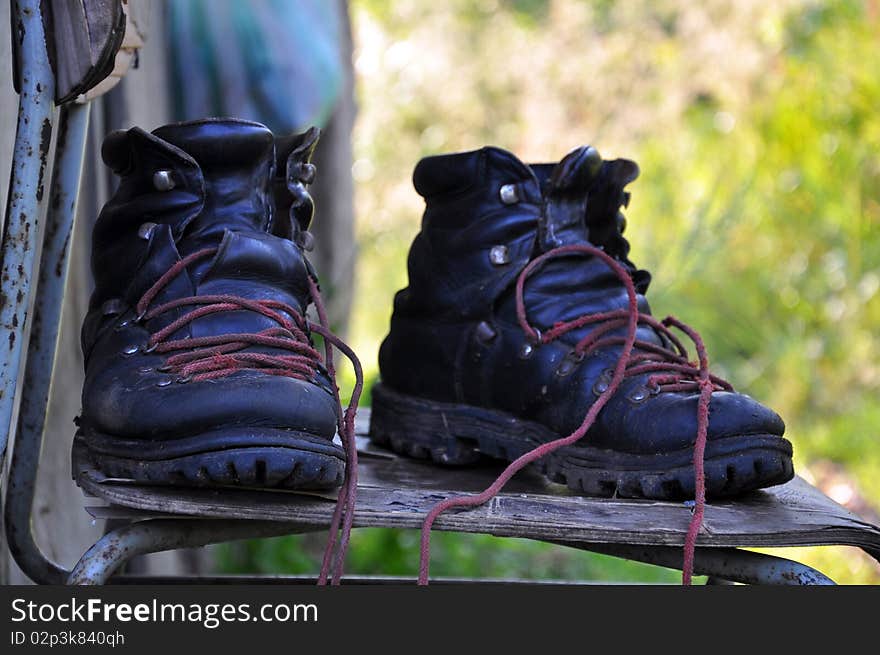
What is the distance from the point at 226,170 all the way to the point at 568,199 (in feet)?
1.28

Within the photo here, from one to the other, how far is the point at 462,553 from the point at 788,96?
2468mm

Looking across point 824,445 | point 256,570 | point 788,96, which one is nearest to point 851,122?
point 788,96

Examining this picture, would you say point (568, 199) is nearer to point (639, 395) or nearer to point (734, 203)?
point (639, 395)

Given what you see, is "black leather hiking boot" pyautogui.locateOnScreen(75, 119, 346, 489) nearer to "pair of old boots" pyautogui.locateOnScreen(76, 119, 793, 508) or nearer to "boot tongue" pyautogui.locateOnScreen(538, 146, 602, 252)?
"pair of old boots" pyautogui.locateOnScreen(76, 119, 793, 508)

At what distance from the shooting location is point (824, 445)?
12.9 feet

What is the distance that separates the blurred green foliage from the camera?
364cm

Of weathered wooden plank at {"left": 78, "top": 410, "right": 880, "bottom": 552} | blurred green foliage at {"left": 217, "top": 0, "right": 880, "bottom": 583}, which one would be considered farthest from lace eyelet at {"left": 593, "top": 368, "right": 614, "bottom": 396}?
blurred green foliage at {"left": 217, "top": 0, "right": 880, "bottom": 583}

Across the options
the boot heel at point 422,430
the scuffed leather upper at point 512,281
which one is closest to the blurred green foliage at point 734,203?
the boot heel at point 422,430

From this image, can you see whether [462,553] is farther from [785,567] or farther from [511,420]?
[785,567]

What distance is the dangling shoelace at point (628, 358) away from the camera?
1.06 m

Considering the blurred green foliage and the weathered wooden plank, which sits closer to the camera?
the weathered wooden plank

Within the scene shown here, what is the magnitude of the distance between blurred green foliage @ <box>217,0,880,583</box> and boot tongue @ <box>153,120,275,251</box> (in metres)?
1.62

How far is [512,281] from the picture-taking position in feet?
4.17

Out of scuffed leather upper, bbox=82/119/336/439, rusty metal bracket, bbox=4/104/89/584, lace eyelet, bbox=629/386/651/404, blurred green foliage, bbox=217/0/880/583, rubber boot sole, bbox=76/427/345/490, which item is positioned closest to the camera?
rubber boot sole, bbox=76/427/345/490
